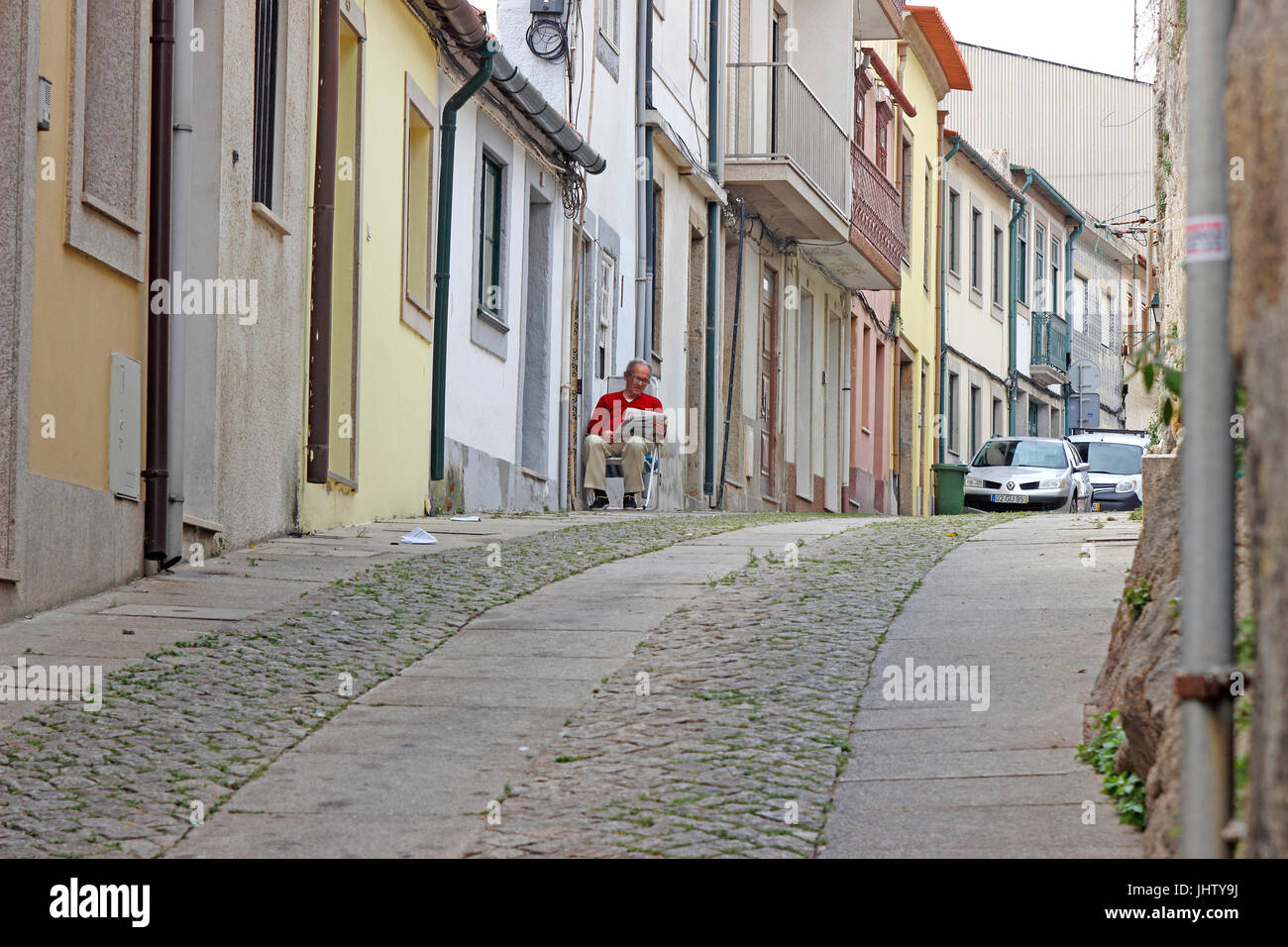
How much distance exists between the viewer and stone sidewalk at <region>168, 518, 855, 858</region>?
5492 millimetres

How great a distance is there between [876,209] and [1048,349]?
17038 millimetres

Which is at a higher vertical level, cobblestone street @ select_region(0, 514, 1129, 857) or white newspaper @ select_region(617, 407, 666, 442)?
white newspaper @ select_region(617, 407, 666, 442)

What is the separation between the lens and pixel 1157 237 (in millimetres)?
11062

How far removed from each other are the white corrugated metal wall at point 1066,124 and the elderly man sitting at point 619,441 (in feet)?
93.1

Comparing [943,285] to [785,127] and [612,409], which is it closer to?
[785,127]

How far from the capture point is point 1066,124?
47.6m

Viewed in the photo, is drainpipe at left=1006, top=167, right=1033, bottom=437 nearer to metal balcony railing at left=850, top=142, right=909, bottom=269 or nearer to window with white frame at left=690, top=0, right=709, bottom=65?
metal balcony railing at left=850, top=142, right=909, bottom=269

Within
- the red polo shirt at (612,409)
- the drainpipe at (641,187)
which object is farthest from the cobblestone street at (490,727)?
the drainpipe at (641,187)

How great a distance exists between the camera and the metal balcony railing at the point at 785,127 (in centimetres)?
2359

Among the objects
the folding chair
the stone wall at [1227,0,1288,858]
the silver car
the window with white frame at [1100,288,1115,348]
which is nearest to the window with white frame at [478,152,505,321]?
the folding chair

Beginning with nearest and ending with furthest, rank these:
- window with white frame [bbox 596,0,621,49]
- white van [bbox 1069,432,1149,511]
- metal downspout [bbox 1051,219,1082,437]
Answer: window with white frame [bbox 596,0,621,49] < white van [bbox 1069,432,1149,511] < metal downspout [bbox 1051,219,1082,437]

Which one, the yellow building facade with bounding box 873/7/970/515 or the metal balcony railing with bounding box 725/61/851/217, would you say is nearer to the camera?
the metal balcony railing with bounding box 725/61/851/217
